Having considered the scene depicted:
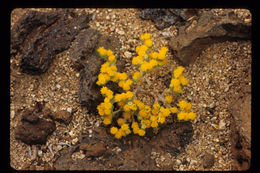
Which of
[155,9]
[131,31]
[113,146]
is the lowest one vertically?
[113,146]

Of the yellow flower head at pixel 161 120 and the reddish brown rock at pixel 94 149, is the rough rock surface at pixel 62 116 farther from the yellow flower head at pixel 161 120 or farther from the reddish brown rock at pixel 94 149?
the yellow flower head at pixel 161 120

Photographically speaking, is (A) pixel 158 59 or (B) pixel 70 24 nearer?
(A) pixel 158 59

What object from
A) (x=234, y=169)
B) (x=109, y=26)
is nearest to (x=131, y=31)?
(x=109, y=26)

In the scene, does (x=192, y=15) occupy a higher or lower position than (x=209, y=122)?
higher

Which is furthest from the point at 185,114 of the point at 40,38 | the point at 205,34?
the point at 40,38

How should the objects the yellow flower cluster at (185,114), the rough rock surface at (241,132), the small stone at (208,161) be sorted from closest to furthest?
the rough rock surface at (241,132) → the yellow flower cluster at (185,114) → the small stone at (208,161)

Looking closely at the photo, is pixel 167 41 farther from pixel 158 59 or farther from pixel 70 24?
pixel 70 24

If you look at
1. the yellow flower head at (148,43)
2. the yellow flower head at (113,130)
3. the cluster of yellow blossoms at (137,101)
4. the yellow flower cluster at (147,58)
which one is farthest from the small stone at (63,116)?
the yellow flower head at (148,43)
